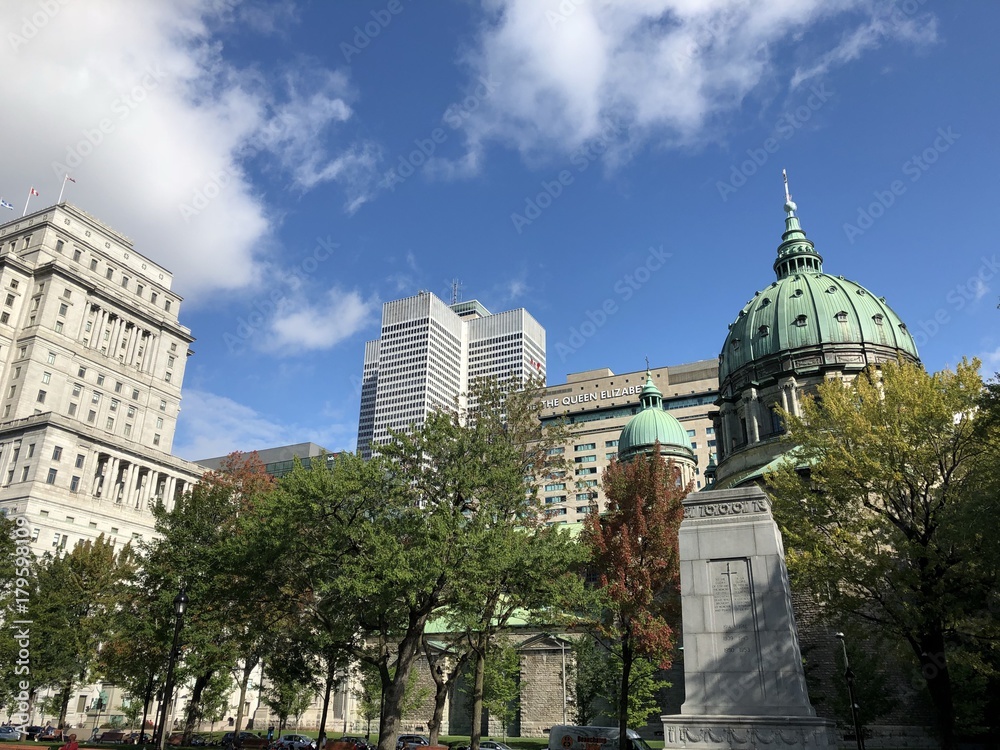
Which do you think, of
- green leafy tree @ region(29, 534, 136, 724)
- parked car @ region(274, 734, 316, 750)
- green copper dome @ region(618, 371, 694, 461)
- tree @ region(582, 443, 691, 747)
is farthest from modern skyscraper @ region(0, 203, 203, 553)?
tree @ region(582, 443, 691, 747)

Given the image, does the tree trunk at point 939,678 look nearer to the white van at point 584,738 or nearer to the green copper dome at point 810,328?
the white van at point 584,738

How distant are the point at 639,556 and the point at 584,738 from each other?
33.8 feet

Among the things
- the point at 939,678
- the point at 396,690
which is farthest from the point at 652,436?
the point at 396,690

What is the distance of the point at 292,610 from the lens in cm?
3147

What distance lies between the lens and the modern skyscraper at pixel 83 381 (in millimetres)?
74812

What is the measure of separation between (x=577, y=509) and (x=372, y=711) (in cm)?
8148

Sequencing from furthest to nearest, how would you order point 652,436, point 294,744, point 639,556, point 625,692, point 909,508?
point 652,436, point 294,744, point 639,556, point 909,508, point 625,692

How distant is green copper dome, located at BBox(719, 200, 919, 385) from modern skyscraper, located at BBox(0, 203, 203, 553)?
66.0 m

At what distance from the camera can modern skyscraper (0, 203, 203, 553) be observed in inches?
2945

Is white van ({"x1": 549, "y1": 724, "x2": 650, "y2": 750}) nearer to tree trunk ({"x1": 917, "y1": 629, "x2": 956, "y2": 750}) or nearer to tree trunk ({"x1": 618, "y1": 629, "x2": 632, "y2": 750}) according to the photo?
tree trunk ({"x1": 618, "y1": 629, "x2": 632, "y2": 750})

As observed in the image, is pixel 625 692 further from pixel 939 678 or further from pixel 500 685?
pixel 500 685

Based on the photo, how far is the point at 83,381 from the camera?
84.5 m

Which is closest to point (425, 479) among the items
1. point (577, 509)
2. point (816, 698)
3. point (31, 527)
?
point (816, 698)

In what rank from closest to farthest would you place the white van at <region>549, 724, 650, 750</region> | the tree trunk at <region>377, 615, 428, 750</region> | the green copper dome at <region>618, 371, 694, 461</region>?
the tree trunk at <region>377, 615, 428, 750</region>, the white van at <region>549, 724, 650, 750</region>, the green copper dome at <region>618, 371, 694, 461</region>
